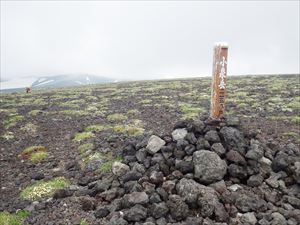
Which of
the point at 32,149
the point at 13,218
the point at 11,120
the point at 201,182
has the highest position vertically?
the point at 201,182

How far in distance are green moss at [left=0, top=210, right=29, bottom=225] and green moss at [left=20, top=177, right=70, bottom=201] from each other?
137cm

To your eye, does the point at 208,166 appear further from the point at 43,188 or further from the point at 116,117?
the point at 116,117

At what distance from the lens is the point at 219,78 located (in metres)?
17.7

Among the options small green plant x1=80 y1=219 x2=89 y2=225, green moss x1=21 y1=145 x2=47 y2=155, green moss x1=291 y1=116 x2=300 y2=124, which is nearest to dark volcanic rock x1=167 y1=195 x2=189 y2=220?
small green plant x1=80 y1=219 x2=89 y2=225

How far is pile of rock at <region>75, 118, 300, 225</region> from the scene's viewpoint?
13344 mm

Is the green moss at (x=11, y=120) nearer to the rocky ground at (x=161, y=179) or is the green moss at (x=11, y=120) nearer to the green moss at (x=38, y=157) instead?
the rocky ground at (x=161, y=179)

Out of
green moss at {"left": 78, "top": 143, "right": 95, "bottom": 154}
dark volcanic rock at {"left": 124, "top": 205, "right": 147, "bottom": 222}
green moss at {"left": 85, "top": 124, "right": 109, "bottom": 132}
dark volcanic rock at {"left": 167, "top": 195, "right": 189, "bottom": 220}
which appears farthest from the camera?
green moss at {"left": 85, "top": 124, "right": 109, "bottom": 132}

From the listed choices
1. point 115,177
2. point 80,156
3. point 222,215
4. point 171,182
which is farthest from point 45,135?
point 222,215

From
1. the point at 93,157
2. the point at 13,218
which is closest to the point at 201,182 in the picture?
the point at 93,157

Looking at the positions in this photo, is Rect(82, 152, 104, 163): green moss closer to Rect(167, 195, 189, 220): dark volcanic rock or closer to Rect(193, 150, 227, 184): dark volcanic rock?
Rect(193, 150, 227, 184): dark volcanic rock

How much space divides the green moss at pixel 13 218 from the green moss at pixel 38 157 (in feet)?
22.2

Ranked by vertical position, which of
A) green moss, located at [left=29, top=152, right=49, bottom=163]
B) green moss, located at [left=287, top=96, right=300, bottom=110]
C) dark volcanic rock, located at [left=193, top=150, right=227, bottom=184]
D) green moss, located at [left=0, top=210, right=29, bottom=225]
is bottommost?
green moss, located at [left=0, top=210, right=29, bottom=225]

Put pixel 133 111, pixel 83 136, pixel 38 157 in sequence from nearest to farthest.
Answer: pixel 38 157 < pixel 83 136 < pixel 133 111

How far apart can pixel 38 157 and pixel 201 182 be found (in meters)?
11.5
